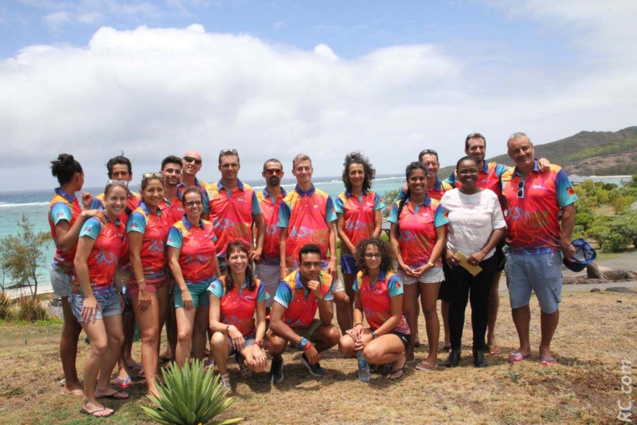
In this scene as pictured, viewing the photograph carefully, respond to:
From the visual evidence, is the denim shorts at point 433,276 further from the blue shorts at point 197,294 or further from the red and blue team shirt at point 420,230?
the blue shorts at point 197,294

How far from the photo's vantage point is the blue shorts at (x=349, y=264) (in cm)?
580

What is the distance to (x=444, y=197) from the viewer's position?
17.4 feet

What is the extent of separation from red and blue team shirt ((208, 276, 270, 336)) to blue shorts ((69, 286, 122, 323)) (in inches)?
36.8

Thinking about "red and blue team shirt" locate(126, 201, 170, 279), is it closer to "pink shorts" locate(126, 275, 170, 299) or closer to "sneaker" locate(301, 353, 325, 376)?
"pink shorts" locate(126, 275, 170, 299)

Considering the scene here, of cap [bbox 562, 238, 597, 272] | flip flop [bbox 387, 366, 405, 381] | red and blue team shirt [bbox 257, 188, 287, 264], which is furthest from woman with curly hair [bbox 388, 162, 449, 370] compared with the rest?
red and blue team shirt [bbox 257, 188, 287, 264]

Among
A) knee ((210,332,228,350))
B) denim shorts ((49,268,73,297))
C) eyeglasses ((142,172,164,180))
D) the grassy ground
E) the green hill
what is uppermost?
the green hill

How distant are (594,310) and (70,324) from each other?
803 cm

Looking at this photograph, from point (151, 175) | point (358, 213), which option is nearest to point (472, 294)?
point (358, 213)

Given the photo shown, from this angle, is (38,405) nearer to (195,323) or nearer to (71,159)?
(195,323)

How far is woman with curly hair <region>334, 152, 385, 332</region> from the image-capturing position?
569 centimetres

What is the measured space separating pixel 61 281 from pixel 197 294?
1.30m

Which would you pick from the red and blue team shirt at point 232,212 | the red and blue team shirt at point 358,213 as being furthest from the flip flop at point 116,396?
the red and blue team shirt at point 358,213

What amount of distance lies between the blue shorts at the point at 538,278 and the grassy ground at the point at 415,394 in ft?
2.26

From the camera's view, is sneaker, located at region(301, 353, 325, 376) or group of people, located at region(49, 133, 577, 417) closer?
group of people, located at region(49, 133, 577, 417)
